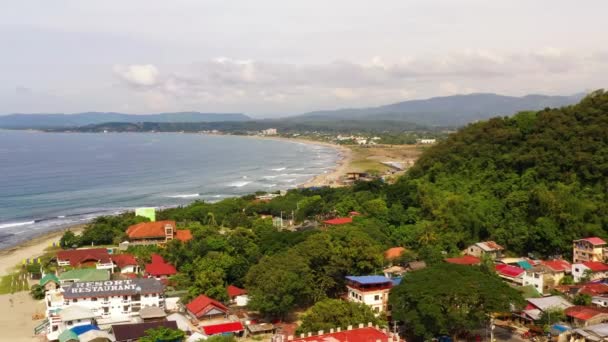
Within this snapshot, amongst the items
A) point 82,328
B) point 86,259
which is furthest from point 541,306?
point 86,259

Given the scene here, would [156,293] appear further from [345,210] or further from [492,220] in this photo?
[492,220]

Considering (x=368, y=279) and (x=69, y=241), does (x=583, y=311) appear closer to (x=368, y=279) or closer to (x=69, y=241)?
(x=368, y=279)

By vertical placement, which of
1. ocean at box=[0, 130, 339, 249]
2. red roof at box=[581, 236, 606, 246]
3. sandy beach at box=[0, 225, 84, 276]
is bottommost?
sandy beach at box=[0, 225, 84, 276]

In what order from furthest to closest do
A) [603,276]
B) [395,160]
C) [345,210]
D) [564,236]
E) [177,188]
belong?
[395,160]
[177,188]
[345,210]
[564,236]
[603,276]

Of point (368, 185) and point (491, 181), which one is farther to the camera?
point (368, 185)

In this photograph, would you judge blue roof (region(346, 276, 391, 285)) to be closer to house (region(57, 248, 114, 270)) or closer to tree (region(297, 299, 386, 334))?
tree (region(297, 299, 386, 334))

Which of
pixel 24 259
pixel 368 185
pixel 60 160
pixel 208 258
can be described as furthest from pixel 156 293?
pixel 60 160

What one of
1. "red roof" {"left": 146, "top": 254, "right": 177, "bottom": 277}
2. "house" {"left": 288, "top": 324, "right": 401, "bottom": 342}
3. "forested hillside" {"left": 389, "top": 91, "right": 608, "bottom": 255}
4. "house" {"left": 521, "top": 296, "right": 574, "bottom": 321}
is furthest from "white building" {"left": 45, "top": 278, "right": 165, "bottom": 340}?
"forested hillside" {"left": 389, "top": 91, "right": 608, "bottom": 255}
